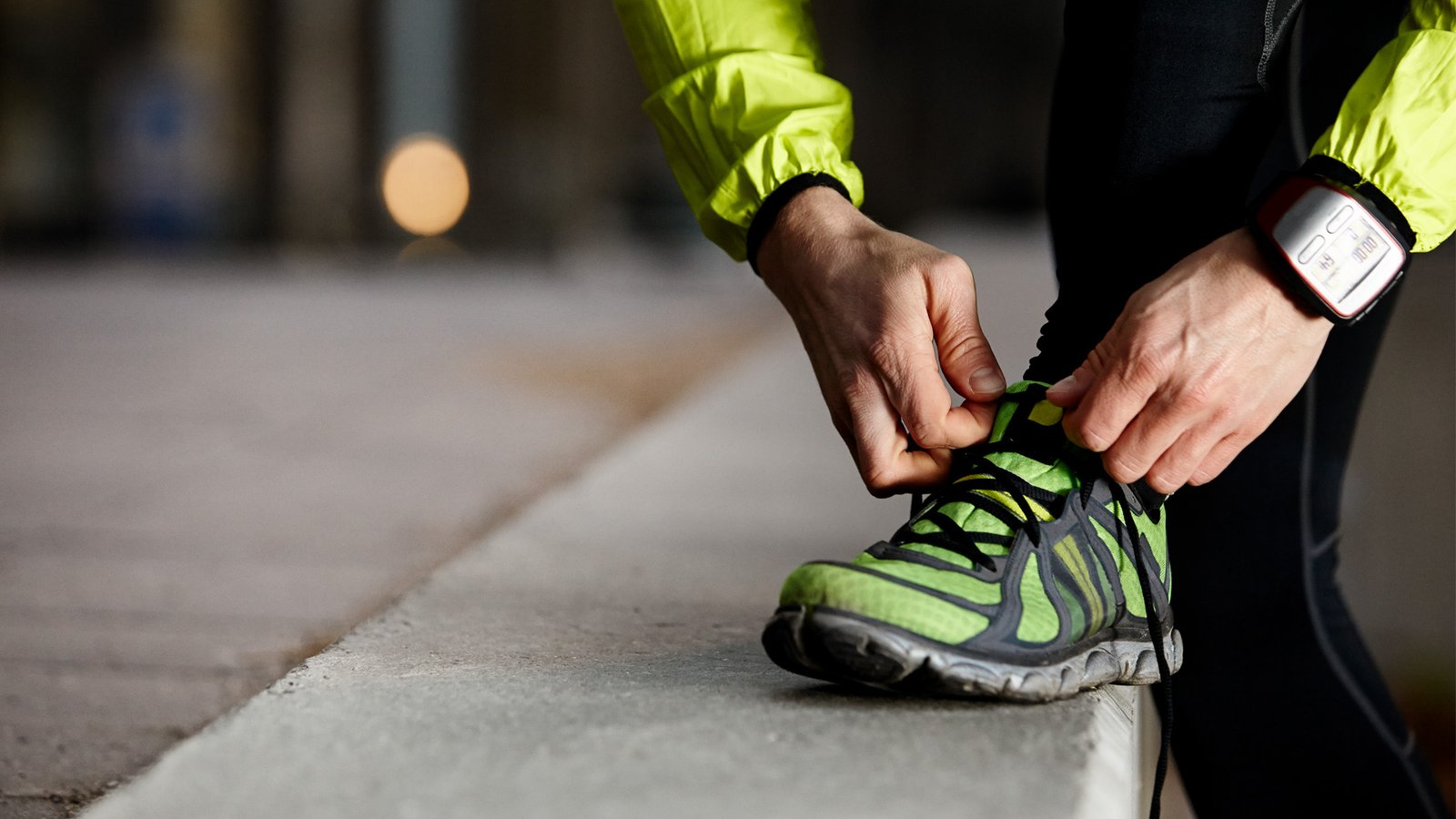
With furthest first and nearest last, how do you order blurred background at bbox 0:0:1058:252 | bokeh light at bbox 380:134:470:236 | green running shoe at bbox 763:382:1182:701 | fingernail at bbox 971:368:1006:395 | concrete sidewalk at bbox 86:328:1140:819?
bokeh light at bbox 380:134:470:236 < blurred background at bbox 0:0:1058:252 < fingernail at bbox 971:368:1006:395 < green running shoe at bbox 763:382:1182:701 < concrete sidewalk at bbox 86:328:1140:819

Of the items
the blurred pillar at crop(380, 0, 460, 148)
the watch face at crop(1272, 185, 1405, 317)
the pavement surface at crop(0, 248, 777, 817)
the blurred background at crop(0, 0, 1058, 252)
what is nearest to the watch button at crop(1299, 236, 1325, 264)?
the watch face at crop(1272, 185, 1405, 317)

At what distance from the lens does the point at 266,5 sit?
9.61m

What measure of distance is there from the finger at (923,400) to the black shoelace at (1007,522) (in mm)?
29

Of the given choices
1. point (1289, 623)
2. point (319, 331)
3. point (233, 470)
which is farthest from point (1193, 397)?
point (319, 331)

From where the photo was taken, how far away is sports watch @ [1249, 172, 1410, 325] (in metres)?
0.73

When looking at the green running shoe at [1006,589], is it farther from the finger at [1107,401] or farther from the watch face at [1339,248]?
the watch face at [1339,248]

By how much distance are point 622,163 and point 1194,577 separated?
1084 centimetres

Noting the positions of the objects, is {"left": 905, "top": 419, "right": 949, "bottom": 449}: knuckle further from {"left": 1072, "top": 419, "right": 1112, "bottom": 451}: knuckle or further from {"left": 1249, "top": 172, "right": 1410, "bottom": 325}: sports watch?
{"left": 1249, "top": 172, "right": 1410, "bottom": 325}: sports watch

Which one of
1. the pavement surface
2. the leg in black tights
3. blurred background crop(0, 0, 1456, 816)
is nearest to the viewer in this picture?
the leg in black tights

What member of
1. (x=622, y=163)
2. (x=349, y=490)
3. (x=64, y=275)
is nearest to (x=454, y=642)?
(x=349, y=490)

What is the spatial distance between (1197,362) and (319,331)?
3.92m

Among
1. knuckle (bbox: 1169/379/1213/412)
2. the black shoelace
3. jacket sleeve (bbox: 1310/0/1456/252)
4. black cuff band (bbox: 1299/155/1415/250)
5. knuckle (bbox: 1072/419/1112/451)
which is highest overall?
jacket sleeve (bbox: 1310/0/1456/252)

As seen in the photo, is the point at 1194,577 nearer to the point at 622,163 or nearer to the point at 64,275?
the point at 64,275

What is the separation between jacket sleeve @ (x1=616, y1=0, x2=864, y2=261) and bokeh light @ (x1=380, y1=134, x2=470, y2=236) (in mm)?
9449
